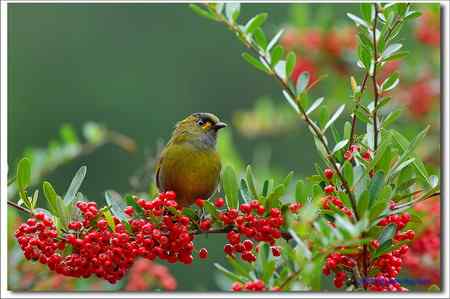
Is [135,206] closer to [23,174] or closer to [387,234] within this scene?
[23,174]

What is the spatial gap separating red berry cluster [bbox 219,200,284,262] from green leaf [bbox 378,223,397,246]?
234 mm

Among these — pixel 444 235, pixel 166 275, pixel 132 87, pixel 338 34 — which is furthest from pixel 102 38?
pixel 444 235

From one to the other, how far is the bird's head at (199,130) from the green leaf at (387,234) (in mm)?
931

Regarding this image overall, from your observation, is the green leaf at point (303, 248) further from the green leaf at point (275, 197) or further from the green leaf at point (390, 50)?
the green leaf at point (390, 50)

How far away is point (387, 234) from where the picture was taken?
81.1 inches

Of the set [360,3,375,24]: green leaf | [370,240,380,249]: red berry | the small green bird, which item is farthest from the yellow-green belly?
[360,3,375,24]: green leaf

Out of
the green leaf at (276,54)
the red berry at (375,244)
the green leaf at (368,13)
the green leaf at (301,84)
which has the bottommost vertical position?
the red berry at (375,244)

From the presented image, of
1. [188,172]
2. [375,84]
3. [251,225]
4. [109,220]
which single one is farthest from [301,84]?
[188,172]

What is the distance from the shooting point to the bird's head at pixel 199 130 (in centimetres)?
288

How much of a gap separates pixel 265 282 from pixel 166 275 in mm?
1310

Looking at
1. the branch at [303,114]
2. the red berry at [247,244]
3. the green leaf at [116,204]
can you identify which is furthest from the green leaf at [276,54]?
the green leaf at [116,204]

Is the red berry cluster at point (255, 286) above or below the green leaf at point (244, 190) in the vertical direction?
below

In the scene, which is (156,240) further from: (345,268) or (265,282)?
(345,268)

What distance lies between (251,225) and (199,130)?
0.82 meters
